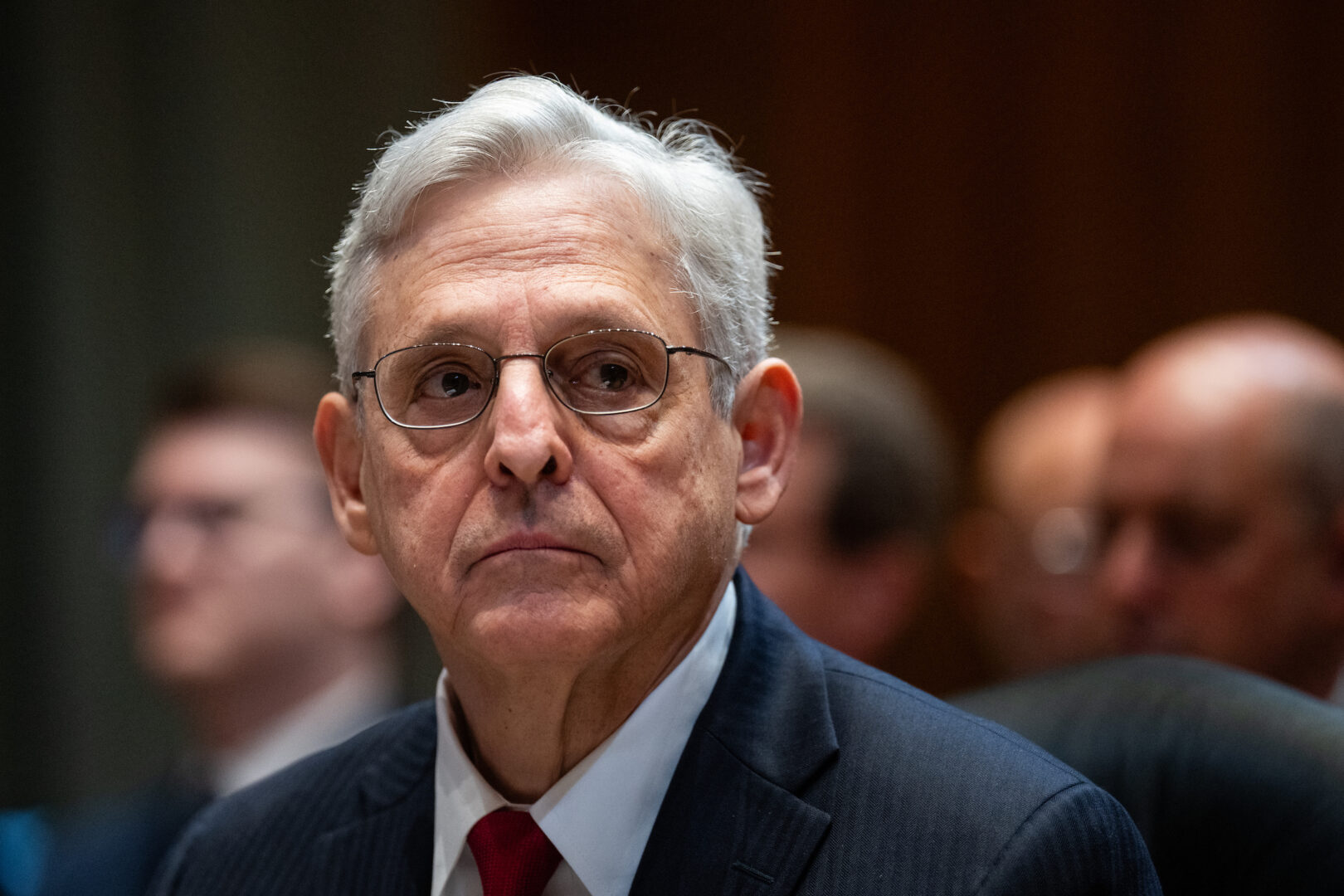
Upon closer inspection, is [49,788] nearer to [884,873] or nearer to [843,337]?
[843,337]

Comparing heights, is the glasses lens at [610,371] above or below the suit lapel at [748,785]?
above

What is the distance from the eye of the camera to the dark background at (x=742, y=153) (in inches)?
177

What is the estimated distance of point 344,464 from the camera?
193 centimetres

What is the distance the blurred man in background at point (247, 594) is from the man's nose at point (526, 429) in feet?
A: 6.93

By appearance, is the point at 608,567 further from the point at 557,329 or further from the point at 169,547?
the point at 169,547

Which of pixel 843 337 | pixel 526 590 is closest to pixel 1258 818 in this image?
pixel 526 590

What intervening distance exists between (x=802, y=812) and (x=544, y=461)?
20.1 inches

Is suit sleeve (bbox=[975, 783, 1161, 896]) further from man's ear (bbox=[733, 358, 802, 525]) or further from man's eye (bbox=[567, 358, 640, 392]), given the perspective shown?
man's eye (bbox=[567, 358, 640, 392])

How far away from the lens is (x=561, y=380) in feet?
5.45

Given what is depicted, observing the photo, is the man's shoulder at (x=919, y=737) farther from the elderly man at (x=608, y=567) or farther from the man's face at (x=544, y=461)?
the man's face at (x=544, y=461)

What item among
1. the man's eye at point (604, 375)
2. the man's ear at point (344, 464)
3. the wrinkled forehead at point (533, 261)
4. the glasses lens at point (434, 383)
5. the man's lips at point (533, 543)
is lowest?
the man's ear at point (344, 464)

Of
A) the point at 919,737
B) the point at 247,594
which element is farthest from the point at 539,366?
the point at 247,594

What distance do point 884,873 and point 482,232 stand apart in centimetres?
89

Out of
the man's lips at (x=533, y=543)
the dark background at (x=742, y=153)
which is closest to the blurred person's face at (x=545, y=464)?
the man's lips at (x=533, y=543)
